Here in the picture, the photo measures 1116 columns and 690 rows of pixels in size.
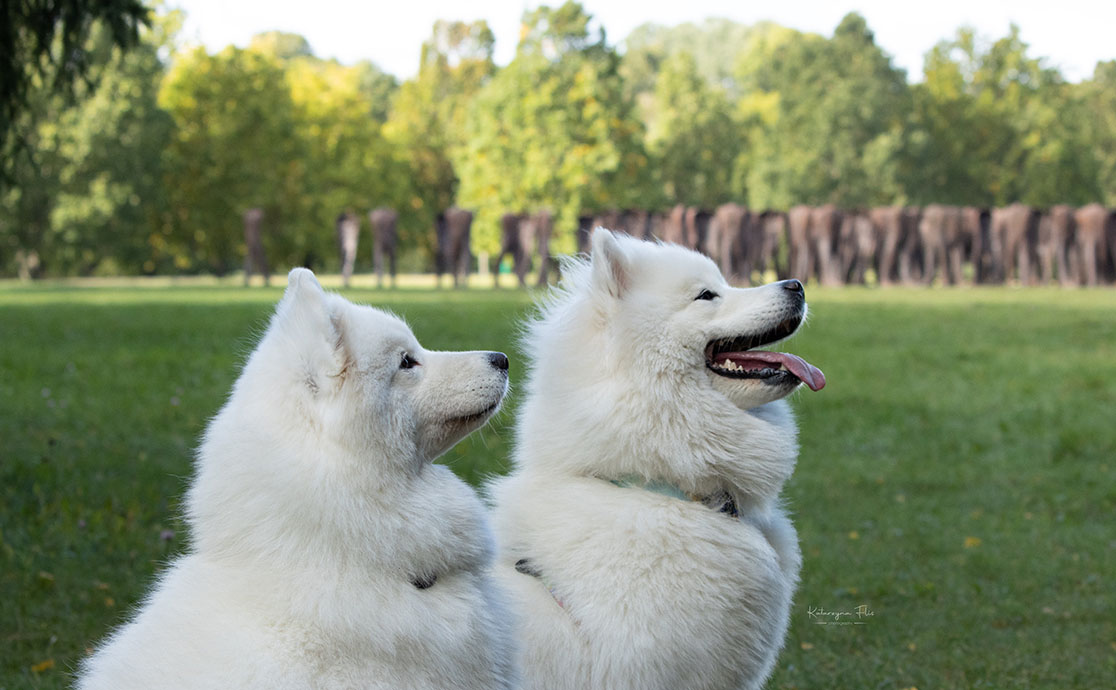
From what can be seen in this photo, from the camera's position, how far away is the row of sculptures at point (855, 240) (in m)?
35.2

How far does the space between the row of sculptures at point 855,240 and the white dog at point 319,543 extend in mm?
31591

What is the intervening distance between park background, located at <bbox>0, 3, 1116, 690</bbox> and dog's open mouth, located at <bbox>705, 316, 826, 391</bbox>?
1.67 meters

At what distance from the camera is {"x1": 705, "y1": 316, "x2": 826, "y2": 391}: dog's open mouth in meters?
4.07

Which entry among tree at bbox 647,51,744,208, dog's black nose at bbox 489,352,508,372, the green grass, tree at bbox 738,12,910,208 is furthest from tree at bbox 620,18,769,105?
dog's black nose at bbox 489,352,508,372

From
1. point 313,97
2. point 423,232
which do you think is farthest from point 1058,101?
point 313,97

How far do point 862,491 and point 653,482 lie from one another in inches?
217

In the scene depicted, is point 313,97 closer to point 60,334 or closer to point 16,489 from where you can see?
point 60,334

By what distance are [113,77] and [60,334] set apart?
3480 cm

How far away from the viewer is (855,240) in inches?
1454

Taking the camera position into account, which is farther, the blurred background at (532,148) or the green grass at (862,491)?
the blurred background at (532,148)

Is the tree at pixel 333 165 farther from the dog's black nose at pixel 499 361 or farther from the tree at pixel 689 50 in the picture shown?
the dog's black nose at pixel 499 361

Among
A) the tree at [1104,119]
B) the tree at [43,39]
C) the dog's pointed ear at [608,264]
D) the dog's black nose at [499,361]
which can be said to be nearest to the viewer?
the dog's black nose at [499,361]

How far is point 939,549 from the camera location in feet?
24.8

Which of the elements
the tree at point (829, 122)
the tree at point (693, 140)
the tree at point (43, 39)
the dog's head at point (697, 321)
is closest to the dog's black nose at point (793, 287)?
the dog's head at point (697, 321)
